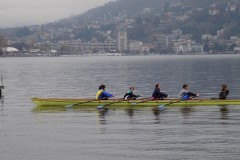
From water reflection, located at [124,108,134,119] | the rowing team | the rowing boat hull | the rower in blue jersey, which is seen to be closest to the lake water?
water reflection, located at [124,108,134,119]

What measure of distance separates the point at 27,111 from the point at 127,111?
6416mm

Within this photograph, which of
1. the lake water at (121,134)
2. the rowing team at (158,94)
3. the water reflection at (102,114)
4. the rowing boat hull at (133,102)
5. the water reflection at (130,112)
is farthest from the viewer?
the rowing team at (158,94)

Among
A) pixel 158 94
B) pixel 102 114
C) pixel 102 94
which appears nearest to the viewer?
pixel 102 114

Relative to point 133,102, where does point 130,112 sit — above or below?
below

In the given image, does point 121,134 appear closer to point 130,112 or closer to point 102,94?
point 130,112

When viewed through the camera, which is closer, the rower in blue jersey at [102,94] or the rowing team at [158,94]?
the rowing team at [158,94]

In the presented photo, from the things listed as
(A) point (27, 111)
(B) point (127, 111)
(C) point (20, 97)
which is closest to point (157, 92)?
(B) point (127, 111)

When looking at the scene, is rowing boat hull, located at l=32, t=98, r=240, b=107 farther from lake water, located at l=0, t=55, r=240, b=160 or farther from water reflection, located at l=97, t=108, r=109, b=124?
water reflection, located at l=97, t=108, r=109, b=124

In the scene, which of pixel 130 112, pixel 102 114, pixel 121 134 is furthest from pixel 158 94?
pixel 121 134

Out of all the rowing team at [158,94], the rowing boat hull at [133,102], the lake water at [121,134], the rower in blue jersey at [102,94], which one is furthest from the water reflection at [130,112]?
the rower in blue jersey at [102,94]

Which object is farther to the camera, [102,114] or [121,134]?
[102,114]

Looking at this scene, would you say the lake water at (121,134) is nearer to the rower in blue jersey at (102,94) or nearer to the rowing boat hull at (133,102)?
the rowing boat hull at (133,102)

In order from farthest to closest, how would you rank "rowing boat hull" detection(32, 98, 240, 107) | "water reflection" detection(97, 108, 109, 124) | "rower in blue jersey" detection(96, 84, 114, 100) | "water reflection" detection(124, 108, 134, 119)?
"rower in blue jersey" detection(96, 84, 114, 100) < "rowing boat hull" detection(32, 98, 240, 107) < "water reflection" detection(124, 108, 134, 119) < "water reflection" detection(97, 108, 109, 124)

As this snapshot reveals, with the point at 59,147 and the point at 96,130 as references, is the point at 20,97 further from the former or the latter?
the point at 59,147
